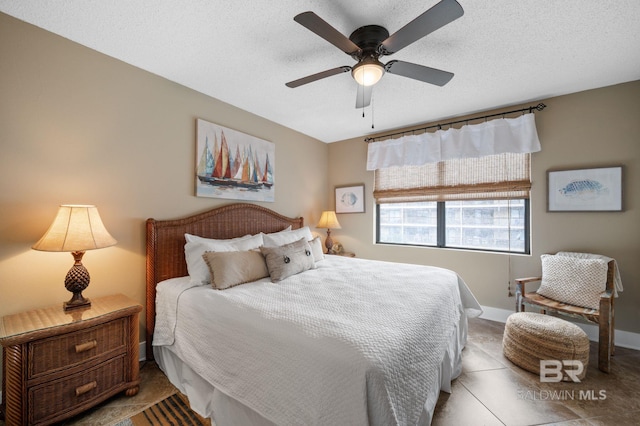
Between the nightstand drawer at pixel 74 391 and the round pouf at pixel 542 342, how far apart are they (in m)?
3.11

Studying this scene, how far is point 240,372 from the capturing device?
1.41m

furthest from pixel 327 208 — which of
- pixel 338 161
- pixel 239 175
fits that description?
pixel 239 175

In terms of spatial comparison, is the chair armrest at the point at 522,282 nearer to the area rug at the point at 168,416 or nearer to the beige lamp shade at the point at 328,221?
the beige lamp shade at the point at 328,221

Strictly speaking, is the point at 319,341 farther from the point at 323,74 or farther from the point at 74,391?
the point at 323,74

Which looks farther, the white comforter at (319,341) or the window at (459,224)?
the window at (459,224)

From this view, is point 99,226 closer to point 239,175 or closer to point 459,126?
point 239,175

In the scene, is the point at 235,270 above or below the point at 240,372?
above

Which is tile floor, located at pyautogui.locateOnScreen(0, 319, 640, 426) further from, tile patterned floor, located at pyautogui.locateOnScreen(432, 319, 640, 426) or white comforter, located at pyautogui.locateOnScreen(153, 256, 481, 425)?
white comforter, located at pyautogui.locateOnScreen(153, 256, 481, 425)

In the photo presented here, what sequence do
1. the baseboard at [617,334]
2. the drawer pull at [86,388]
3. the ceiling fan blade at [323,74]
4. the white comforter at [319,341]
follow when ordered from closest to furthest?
1. the white comforter at [319,341]
2. the drawer pull at [86,388]
3. the ceiling fan blade at [323,74]
4. the baseboard at [617,334]

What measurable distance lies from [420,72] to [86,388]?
3.03 meters

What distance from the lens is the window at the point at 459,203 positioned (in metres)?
3.17

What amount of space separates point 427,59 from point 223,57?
5.65ft

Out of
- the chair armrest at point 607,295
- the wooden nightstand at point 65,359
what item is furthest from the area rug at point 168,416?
the chair armrest at point 607,295

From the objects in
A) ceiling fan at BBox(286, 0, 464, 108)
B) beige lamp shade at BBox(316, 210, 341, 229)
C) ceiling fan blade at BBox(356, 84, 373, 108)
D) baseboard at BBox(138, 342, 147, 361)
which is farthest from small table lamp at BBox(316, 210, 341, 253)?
baseboard at BBox(138, 342, 147, 361)
